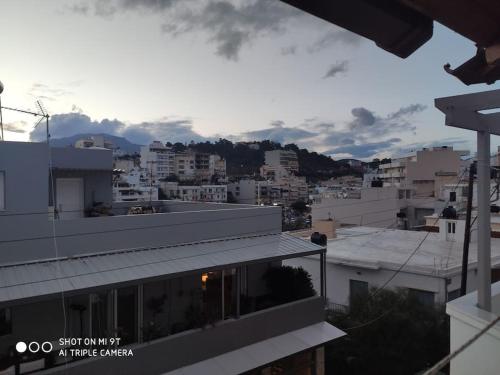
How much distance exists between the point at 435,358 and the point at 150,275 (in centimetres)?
927

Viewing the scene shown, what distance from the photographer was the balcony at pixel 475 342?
2.63 meters

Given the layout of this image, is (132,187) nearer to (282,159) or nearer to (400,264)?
(400,264)

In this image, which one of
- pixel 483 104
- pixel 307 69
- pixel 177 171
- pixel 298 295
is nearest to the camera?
pixel 483 104

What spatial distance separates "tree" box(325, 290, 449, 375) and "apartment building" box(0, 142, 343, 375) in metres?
2.64

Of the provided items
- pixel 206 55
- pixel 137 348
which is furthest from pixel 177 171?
pixel 137 348

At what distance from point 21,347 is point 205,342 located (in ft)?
11.1

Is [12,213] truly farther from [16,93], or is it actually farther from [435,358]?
[435,358]

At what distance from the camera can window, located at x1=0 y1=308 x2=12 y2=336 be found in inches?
264

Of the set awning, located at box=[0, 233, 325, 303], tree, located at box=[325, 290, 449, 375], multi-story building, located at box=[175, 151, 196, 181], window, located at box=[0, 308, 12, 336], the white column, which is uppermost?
multi-story building, located at box=[175, 151, 196, 181]

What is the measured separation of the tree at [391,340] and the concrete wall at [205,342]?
2.62 metres

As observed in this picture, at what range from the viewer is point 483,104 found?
2973mm

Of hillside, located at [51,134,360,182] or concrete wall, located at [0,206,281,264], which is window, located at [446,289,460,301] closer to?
concrete wall, located at [0,206,281,264]

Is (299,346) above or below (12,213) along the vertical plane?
below

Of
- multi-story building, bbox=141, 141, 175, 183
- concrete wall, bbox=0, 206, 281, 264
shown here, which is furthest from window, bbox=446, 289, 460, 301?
multi-story building, bbox=141, 141, 175, 183
